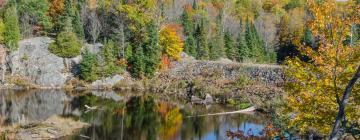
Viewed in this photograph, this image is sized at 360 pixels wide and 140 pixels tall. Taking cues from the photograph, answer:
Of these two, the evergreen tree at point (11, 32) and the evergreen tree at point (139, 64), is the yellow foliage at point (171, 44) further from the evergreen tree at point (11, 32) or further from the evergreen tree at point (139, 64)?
the evergreen tree at point (11, 32)

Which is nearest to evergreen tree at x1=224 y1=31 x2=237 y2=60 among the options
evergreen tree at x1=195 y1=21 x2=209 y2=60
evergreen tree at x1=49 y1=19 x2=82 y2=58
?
evergreen tree at x1=195 y1=21 x2=209 y2=60

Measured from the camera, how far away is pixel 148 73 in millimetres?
71438

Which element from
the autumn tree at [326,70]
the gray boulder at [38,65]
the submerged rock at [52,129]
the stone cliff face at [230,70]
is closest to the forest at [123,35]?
the gray boulder at [38,65]

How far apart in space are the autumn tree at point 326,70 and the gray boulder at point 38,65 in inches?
2172

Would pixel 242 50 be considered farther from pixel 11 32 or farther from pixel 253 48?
pixel 11 32

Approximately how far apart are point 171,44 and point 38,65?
21.5 m

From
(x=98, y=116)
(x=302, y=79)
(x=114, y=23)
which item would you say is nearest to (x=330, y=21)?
(x=302, y=79)

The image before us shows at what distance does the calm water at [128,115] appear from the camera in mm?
39062

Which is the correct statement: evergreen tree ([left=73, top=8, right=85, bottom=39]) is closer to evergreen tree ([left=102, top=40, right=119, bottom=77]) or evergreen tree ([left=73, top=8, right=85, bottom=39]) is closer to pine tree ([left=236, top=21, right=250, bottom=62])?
evergreen tree ([left=102, top=40, right=119, bottom=77])

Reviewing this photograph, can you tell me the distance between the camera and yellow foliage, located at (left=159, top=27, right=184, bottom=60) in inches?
2995

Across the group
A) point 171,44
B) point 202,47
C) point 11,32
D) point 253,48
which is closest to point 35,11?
point 11,32

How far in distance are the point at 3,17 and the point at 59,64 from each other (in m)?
14.3

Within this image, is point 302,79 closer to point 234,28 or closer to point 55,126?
point 55,126

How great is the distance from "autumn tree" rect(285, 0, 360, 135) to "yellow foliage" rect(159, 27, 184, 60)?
56.1m
